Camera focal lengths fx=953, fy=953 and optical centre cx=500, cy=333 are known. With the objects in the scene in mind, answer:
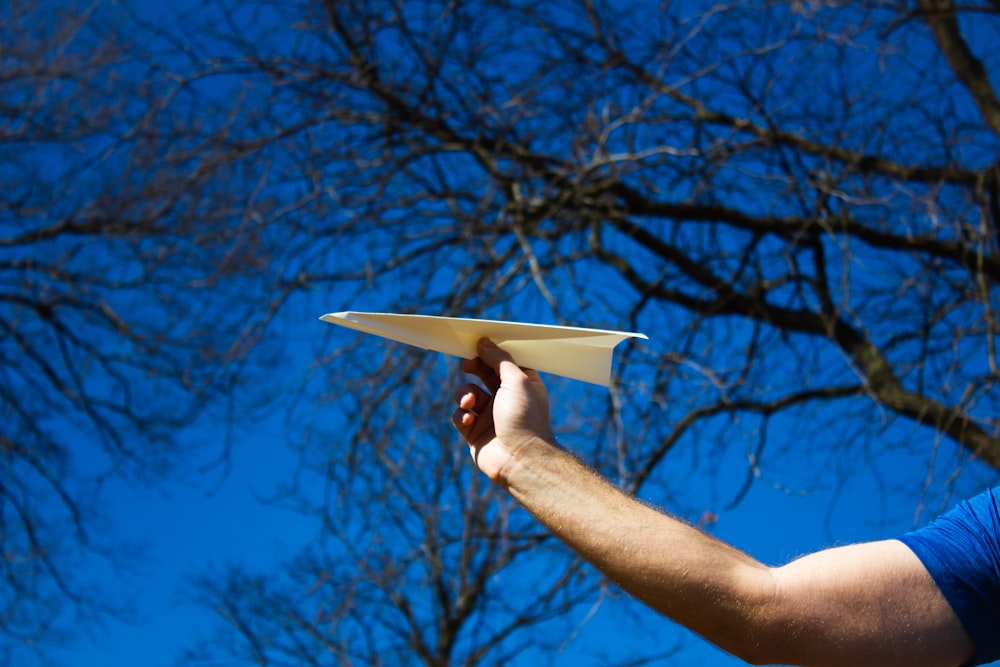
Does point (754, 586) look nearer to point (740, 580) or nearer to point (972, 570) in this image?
point (740, 580)

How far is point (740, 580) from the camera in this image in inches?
52.0

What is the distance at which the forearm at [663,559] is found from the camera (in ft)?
4.30

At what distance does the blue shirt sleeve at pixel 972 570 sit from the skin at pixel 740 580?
0.06 ft

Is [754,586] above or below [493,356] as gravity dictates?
below

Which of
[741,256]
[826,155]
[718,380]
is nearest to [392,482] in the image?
[718,380]

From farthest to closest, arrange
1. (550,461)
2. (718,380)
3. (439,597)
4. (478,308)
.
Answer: (439,597) < (478,308) < (718,380) < (550,461)

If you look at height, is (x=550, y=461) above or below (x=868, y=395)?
below

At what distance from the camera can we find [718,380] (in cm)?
426

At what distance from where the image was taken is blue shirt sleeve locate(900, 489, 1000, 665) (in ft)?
4.64

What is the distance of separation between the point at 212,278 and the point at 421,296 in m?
1.02

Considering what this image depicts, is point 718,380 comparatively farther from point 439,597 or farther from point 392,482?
point 439,597

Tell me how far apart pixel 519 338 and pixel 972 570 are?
0.77m

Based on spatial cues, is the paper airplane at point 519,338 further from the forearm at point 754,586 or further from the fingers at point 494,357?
the forearm at point 754,586

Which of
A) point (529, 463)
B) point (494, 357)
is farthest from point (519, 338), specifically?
point (529, 463)
